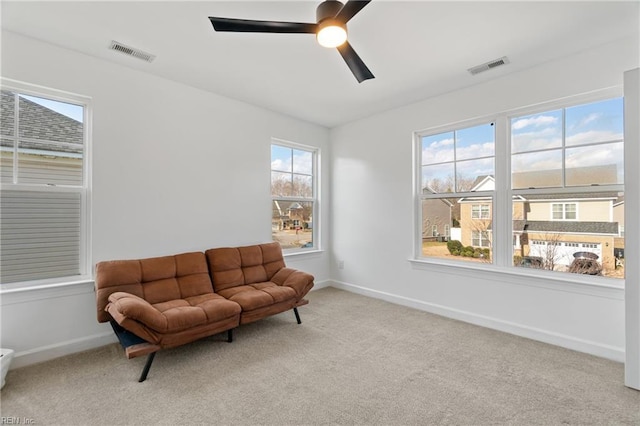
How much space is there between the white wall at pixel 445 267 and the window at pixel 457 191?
0.19 m

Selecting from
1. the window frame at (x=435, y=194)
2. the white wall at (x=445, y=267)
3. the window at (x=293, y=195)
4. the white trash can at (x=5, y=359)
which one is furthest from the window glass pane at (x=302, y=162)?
the white trash can at (x=5, y=359)

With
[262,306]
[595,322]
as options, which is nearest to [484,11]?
[595,322]

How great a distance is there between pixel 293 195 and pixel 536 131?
10.3 feet

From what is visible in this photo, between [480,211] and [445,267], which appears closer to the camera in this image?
[480,211]

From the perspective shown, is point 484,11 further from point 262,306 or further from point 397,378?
point 262,306

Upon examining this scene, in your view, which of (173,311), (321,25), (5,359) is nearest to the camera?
(321,25)

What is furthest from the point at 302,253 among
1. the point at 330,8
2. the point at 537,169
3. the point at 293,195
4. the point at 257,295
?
the point at 330,8

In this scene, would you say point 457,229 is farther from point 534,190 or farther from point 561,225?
point 561,225

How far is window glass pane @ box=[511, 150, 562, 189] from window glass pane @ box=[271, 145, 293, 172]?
2926mm

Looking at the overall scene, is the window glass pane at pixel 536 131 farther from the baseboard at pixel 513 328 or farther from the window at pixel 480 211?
the baseboard at pixel 513 328

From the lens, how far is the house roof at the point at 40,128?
8.18 feet

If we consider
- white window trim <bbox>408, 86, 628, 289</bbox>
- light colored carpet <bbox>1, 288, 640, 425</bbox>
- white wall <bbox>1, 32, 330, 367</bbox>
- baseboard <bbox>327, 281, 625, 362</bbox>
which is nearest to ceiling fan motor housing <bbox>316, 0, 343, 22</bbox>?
white wall <bbox>1, 32, 330, 367</bbox>

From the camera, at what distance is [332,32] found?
1838 mm

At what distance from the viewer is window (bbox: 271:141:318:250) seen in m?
4.38
